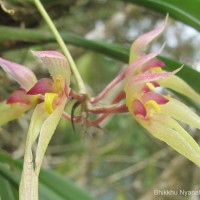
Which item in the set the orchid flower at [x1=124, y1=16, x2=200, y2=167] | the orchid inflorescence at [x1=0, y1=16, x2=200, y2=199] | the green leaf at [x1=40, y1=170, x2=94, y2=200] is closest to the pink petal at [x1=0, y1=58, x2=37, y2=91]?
the orchid inflorescence at [x1=0, y1=16, x2=200, y2=199]

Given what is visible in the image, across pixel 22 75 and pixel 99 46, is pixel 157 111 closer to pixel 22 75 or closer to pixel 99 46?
pixel 22 75

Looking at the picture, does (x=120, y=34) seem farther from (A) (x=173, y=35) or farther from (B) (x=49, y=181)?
(B) (x=49, y=181)

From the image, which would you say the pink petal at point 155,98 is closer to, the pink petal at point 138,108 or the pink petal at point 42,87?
the pink petal at point 138,108

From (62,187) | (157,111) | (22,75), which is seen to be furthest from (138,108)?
(62,187)

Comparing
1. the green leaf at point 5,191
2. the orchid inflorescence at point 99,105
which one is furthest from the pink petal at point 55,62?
the green leaf at point 5,191

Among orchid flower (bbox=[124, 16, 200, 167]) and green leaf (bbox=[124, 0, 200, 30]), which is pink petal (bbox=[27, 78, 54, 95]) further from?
green leaf (bbox=[124, 0, 200, 30])

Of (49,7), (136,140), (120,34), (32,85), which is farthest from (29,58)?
(136,140)
